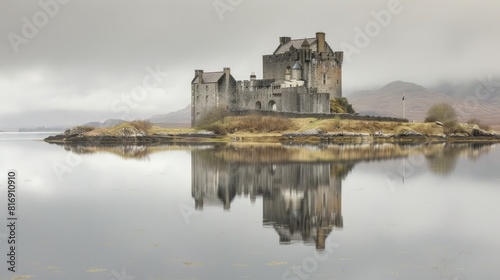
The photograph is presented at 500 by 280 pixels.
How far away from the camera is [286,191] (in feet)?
73.8

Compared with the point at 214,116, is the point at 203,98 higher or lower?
higher

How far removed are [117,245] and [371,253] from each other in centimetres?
568

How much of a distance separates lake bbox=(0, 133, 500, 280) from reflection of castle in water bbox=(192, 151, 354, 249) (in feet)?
0.20

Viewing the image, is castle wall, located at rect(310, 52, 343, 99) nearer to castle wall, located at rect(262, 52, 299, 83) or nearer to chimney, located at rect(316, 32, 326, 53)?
chimney, located at rect(316, 32, 326, 53)

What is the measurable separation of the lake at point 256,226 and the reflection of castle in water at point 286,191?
60mm

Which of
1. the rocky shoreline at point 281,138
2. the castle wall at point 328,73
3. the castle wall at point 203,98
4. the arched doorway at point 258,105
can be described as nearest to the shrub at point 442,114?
the rocky shoreline at point 281,138

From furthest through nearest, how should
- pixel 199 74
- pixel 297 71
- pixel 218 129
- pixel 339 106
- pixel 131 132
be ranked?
pixel 199 74, pixel 339 106, pixel 131 132, pixel 297 71, pixel 218 129

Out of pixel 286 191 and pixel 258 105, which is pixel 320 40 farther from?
pixel 286 191

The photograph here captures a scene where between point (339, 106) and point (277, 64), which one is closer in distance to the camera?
point (277, 64)

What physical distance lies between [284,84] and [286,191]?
164 feet

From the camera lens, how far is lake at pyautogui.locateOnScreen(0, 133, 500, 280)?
11758 mm

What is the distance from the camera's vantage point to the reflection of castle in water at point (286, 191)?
15672 millimetres

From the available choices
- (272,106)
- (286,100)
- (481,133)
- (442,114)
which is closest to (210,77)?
(272,106)

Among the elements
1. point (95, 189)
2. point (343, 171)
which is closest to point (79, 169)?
point (95, 189)
